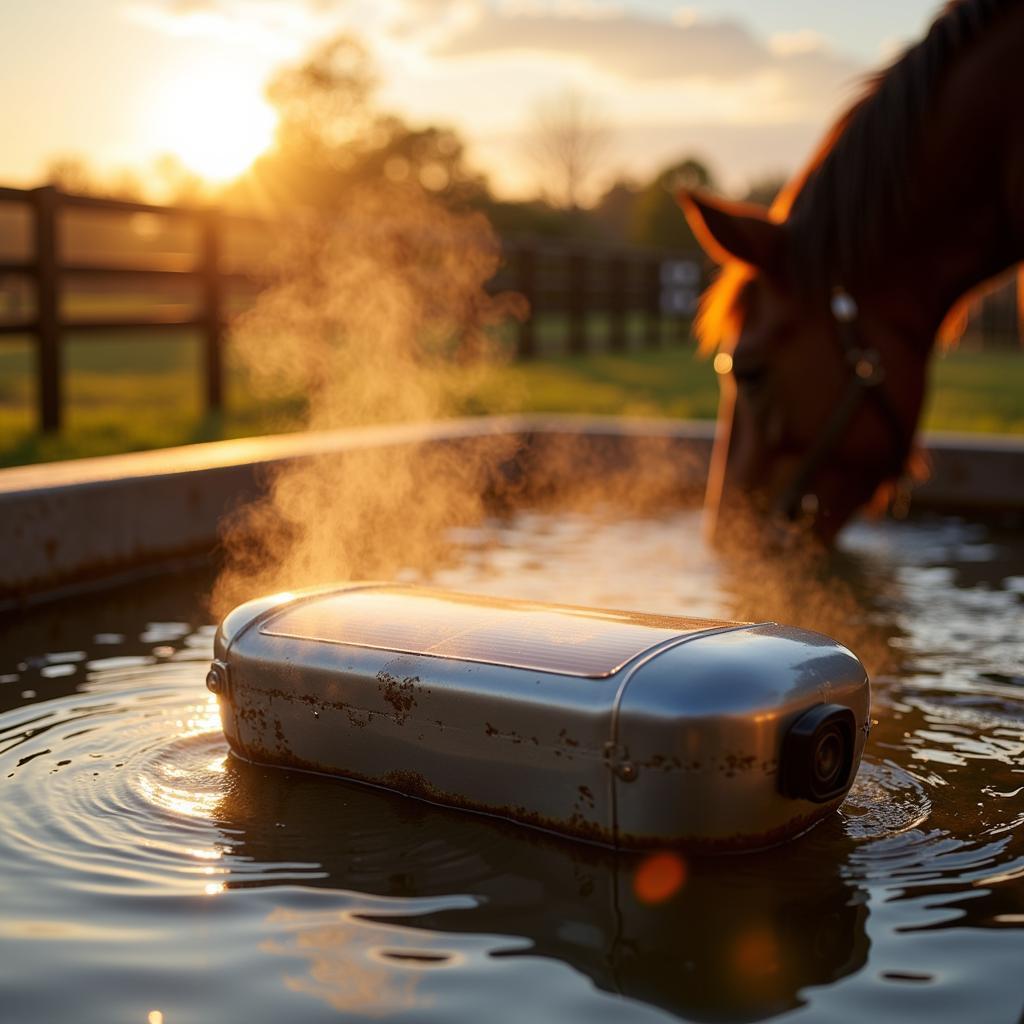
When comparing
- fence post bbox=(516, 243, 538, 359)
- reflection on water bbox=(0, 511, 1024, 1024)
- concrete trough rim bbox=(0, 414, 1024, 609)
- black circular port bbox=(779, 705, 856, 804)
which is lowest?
reflection on water bbox=(0, 511, 1024, 1024)

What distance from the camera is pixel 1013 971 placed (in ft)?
6.35

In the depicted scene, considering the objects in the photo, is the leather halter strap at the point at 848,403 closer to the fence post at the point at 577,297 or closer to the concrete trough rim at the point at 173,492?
the concrete trough rim at the point at 173,492

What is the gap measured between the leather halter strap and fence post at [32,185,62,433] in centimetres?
523

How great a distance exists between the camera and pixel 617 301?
2072cm

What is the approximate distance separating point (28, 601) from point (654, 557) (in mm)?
2273

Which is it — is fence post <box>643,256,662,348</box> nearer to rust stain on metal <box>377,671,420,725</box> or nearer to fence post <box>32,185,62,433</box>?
fence post <box>32,185,62,433</box>

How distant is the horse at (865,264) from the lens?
12.2ft

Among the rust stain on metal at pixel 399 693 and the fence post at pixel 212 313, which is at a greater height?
the fence post at pixel 212 313

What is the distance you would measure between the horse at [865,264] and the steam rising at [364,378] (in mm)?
1545

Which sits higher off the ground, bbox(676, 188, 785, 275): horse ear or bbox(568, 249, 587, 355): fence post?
bbox(568, 249, 587, 355): fence post

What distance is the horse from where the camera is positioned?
3.71 m

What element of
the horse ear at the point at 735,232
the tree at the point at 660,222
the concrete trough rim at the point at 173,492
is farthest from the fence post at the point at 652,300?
the horse ear at the point at 735,232

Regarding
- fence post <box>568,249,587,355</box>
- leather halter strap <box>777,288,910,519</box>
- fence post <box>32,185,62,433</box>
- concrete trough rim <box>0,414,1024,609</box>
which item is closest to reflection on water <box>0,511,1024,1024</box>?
leather halter strap <box>777,288,910,519</box>

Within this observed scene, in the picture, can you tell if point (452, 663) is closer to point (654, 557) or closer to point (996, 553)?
point (654, 557)
